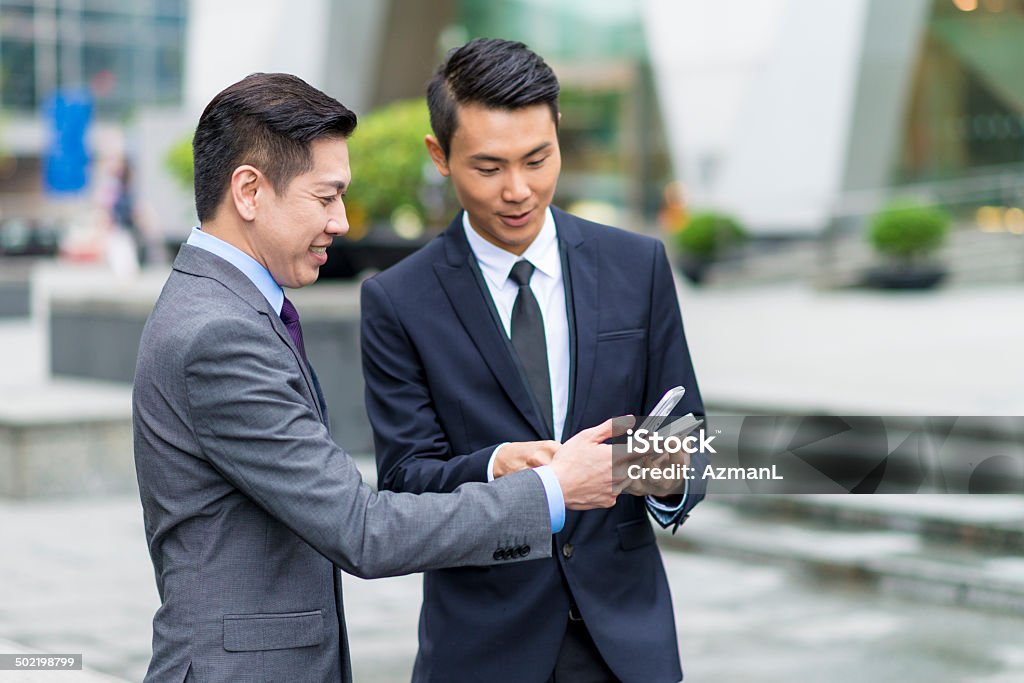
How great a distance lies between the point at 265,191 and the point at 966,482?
1.67 m

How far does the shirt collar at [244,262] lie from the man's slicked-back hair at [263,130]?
7cm

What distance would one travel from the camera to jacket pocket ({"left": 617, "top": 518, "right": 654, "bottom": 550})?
2.70 m

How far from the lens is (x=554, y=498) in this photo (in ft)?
7.32

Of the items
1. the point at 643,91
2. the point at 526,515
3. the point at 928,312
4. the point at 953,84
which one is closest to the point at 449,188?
the point at 928,312

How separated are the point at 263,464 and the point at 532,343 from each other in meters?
0.77

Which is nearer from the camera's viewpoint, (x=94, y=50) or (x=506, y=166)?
(x=506, y=166)

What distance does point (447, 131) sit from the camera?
2.71 meters

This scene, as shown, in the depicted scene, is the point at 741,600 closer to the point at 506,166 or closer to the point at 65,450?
the point at 506,166

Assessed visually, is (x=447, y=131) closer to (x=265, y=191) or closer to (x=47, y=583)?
(x=265, y=191)

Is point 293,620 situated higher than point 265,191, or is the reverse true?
point 265,191

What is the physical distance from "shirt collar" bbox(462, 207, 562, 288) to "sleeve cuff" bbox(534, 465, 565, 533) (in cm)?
63

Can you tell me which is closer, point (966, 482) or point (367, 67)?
point (966, 482)

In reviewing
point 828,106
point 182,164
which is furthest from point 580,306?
point 828,106

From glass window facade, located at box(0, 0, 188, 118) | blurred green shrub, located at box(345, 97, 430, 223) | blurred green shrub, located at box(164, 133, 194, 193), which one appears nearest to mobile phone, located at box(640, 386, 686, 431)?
blurred green shrub, located at box(345, 97, 430, 223)
